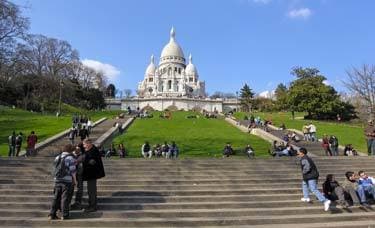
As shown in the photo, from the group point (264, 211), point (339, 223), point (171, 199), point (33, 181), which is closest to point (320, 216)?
point (339, 223)

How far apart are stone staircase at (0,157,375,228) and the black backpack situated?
102cm

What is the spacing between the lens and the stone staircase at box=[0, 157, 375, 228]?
10.7 meters

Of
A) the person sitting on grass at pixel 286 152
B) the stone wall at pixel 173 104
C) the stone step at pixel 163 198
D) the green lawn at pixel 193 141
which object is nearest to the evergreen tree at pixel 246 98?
the stone wall at pixel 173 104

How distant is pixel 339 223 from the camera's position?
10.6 metres

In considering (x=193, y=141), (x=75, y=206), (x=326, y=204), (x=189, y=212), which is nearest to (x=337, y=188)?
(x=326, y=204)

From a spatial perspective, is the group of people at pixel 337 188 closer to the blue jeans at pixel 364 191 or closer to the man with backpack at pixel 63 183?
the blue jeans at pixel 364 191

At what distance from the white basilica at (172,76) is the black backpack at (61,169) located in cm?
12052

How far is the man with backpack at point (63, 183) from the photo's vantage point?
10219mm

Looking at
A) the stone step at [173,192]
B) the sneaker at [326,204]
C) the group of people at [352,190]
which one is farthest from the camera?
the stone step at [173,192]

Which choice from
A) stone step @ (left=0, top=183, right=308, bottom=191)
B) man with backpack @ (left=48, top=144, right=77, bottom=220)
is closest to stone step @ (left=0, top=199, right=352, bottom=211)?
man with backpack @ (left=48, top=144, right=77, bottom=220)

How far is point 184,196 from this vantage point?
12.6 m

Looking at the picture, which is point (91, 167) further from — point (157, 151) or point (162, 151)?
point (157, 151)

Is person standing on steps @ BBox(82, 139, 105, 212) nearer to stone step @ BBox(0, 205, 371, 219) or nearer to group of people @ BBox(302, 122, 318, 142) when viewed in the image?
stone step @ BBox(0, 205, 371, 219)

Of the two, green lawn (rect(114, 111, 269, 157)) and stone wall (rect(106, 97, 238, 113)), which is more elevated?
stone wall (rect(106, 97, 238, 113))
